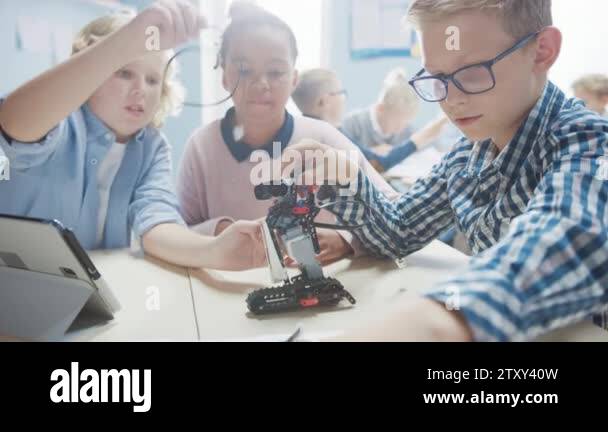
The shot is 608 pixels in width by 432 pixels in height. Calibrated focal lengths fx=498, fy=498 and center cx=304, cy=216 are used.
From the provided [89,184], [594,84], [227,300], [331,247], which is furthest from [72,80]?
[594,84]

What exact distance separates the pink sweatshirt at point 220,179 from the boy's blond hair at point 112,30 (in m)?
0.07

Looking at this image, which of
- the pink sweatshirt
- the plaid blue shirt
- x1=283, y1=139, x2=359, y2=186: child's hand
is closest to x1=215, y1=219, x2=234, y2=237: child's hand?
the pink sweatshirt

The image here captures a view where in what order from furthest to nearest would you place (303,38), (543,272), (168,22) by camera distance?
(303,38) < (168,22) < (543,272)

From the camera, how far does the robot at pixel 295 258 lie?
0.70 meters

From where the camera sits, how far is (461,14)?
65 centimetres

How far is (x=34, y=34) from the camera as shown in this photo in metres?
1.02

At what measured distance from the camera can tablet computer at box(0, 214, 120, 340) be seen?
0.62m

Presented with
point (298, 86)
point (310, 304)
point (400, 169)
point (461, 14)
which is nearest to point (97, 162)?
point (298, 86)

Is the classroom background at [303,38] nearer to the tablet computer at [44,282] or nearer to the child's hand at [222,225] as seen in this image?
the child's hand at [222,225]

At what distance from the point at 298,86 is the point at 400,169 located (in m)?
0.64

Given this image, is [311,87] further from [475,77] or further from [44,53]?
[44,53]

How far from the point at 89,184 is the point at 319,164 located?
0.48 metres

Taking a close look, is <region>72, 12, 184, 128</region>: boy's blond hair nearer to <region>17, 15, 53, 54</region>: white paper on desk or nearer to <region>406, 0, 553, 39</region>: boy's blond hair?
<region>17, 15, 53, 54</region>: white paper on desk
